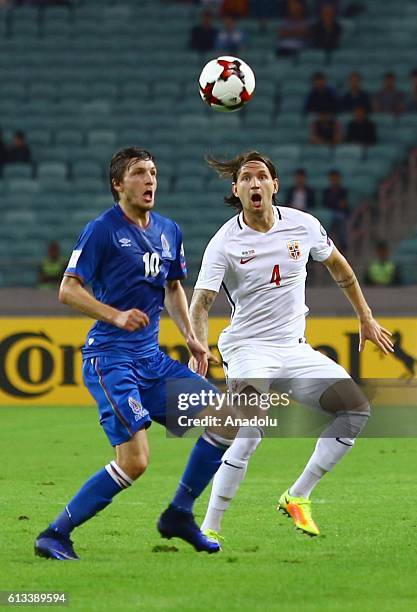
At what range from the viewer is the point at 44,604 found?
5621 mm

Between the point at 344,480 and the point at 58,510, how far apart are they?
256cm

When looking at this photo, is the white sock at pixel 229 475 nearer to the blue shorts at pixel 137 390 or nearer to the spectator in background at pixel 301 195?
the blue shorts at pixel 137 390

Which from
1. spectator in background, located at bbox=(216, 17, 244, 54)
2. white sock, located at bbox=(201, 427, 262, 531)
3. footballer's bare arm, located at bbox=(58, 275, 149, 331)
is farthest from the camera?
spectator in background, located at bbox=(216, 17, 244, 54)

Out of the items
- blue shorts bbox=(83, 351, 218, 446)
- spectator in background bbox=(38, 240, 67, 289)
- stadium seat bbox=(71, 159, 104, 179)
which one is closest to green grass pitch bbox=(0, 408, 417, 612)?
blue shorts bbox=(83, 351, 218, 446)

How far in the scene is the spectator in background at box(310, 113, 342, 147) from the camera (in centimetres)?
2095

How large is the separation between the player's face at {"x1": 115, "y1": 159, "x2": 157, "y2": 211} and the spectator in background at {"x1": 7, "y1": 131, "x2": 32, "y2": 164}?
1470 centimetres

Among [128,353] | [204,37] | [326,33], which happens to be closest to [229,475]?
[128,353]

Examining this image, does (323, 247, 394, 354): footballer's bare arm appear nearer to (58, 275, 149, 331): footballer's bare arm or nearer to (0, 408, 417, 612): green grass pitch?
(0, 408, 417, 612): green grass pitch

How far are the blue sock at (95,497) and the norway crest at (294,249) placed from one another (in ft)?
5.68

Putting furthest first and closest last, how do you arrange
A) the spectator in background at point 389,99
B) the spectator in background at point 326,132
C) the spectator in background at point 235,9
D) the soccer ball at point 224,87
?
the spectator in background at point 235,9 < the spectator in background at point 389,99 < the spectator in background at point 326,132 < the soccer ball at point 224,87

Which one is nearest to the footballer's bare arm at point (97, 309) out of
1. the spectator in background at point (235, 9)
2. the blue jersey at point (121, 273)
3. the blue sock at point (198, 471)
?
the blue jersey at point (121, 273)

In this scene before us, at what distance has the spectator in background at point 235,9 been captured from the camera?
2347 centimetres

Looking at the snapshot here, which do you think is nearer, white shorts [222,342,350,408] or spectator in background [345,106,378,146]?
white shorts [222,342,350,408]

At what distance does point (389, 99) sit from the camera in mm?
21203
